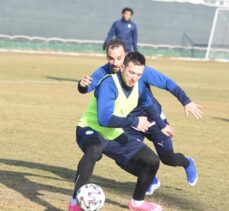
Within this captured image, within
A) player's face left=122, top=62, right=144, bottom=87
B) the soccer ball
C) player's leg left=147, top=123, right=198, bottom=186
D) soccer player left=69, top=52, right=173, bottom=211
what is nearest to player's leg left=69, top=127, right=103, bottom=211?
soccer player left=69, top=52, right=173, bottom=211

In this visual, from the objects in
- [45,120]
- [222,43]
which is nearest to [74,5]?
[222,43]

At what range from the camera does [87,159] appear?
622 cm

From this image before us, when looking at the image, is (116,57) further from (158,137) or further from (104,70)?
(158,137)

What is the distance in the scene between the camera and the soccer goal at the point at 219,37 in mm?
42906

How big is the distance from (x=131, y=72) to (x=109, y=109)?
402mm

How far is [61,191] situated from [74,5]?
34.0 metres

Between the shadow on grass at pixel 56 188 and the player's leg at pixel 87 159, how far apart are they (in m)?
0.49

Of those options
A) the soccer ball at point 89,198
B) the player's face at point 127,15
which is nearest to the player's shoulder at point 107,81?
the soccer ball at point 89,198

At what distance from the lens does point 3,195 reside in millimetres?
6910

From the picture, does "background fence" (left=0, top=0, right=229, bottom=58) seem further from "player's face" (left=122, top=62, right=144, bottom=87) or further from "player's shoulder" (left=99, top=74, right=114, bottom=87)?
"player's face" (left=122, top=62, right=144, bottom=87)

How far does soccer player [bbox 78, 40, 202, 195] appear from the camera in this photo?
668 cm

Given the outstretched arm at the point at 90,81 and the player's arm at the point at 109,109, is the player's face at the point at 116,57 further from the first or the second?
the player's arm at the point at 109,109

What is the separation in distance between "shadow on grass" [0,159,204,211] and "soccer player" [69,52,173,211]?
1.50 feet

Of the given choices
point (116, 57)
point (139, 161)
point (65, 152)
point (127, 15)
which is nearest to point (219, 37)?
point (127, 15)
